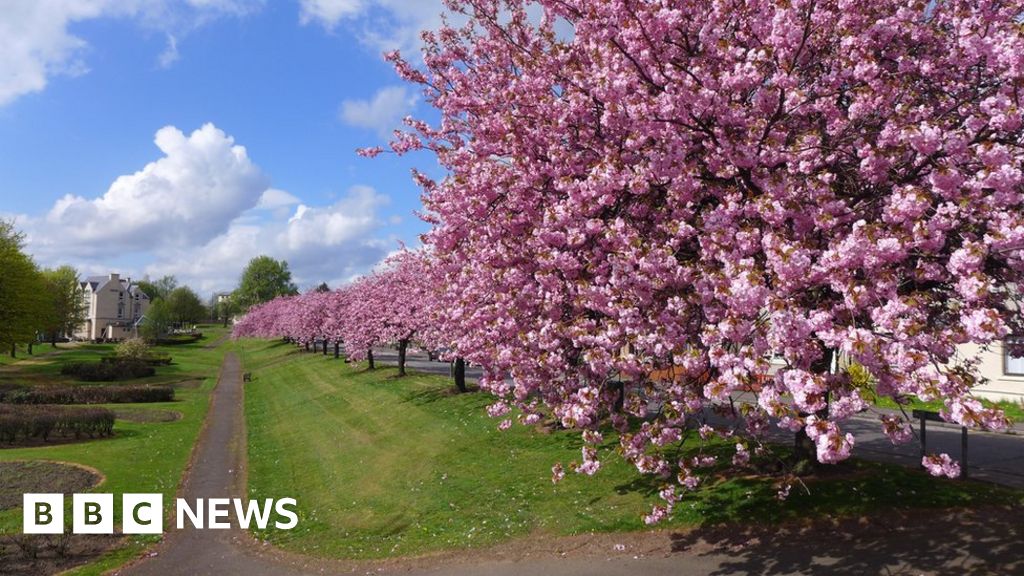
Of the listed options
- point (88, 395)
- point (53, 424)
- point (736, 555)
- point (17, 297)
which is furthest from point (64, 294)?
point (736, 555)

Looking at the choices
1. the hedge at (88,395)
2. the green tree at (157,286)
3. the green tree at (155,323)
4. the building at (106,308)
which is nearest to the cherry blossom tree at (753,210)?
the hedge at (88,395)

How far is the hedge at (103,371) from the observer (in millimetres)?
48938

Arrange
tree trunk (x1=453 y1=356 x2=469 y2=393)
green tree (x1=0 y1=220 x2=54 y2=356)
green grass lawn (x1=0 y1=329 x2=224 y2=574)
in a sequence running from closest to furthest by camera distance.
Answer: green grass lawn (x1=0 y1=329 x2=224 y2=574), tree trunk (x1=453 y1=356 x2=469 y2=393), green tree (x1=0 y1=220 x2=54 y2=356)

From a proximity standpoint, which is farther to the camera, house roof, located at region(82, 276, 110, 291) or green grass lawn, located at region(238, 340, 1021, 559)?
house roof, located at region(82, 276, 110, 291)

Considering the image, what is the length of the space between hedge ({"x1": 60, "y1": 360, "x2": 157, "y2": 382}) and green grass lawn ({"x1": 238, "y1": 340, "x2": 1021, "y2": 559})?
26.7m

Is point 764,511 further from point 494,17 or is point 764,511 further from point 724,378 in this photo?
point 494,17

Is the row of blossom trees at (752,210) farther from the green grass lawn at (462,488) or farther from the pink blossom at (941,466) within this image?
the green grass lawn at (462,488)

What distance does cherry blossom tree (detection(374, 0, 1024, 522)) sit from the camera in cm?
659

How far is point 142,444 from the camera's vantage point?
2466 centimetres

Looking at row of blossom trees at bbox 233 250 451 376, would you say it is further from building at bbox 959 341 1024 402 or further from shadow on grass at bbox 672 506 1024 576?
building at bbox 959 341 1024 402

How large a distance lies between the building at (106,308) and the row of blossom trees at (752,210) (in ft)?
456

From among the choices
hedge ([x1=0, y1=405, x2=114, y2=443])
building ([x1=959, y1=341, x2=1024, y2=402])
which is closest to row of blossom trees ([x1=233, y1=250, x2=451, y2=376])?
hedge ([x1=0, y1=405, x2=114, y2=443])

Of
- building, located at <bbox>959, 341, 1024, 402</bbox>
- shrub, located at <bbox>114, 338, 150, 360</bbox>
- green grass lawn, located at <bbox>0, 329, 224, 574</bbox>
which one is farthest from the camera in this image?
shrub, located at <bbox>114, 338, 150, 360</bbox>

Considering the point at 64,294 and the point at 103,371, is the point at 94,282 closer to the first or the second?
the point at 64,294
